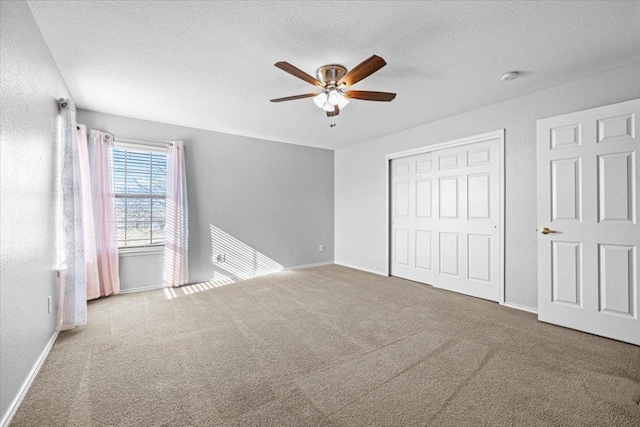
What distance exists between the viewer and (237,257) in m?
4.92

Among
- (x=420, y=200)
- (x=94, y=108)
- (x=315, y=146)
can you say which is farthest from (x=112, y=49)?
(x=420, y=200)

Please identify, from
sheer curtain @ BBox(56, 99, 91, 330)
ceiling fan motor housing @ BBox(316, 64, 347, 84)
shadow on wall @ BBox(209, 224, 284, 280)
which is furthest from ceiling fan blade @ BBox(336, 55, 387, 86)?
shadow on wall @ BBox(209, 224, 284, 280)

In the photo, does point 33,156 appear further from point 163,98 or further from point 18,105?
point 163,98

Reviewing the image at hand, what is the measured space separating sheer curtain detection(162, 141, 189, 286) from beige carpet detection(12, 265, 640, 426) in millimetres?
938

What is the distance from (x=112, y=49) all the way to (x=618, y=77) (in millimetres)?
4643

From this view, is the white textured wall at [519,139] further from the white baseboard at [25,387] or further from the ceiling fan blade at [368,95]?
the white baseboard at [25,387]

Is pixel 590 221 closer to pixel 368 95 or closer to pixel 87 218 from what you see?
pixel 368 95

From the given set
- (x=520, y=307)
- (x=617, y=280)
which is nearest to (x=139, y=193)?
(x=520, y=307)

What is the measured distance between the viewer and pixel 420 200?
179 inches

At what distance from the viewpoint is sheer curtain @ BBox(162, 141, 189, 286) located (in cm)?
420

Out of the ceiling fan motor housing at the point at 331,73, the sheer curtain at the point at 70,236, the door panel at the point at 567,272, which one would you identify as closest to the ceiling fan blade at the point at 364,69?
the ceiling fan motor housing at the point at 331,73

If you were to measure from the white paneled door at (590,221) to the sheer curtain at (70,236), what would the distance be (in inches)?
190

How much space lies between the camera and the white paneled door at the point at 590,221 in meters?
2.45

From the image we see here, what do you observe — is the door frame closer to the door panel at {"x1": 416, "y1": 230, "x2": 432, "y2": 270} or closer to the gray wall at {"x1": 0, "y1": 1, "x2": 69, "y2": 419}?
the door panel at {"x1": 416, "y1": 230, "x2": 432, "y2": 270}
